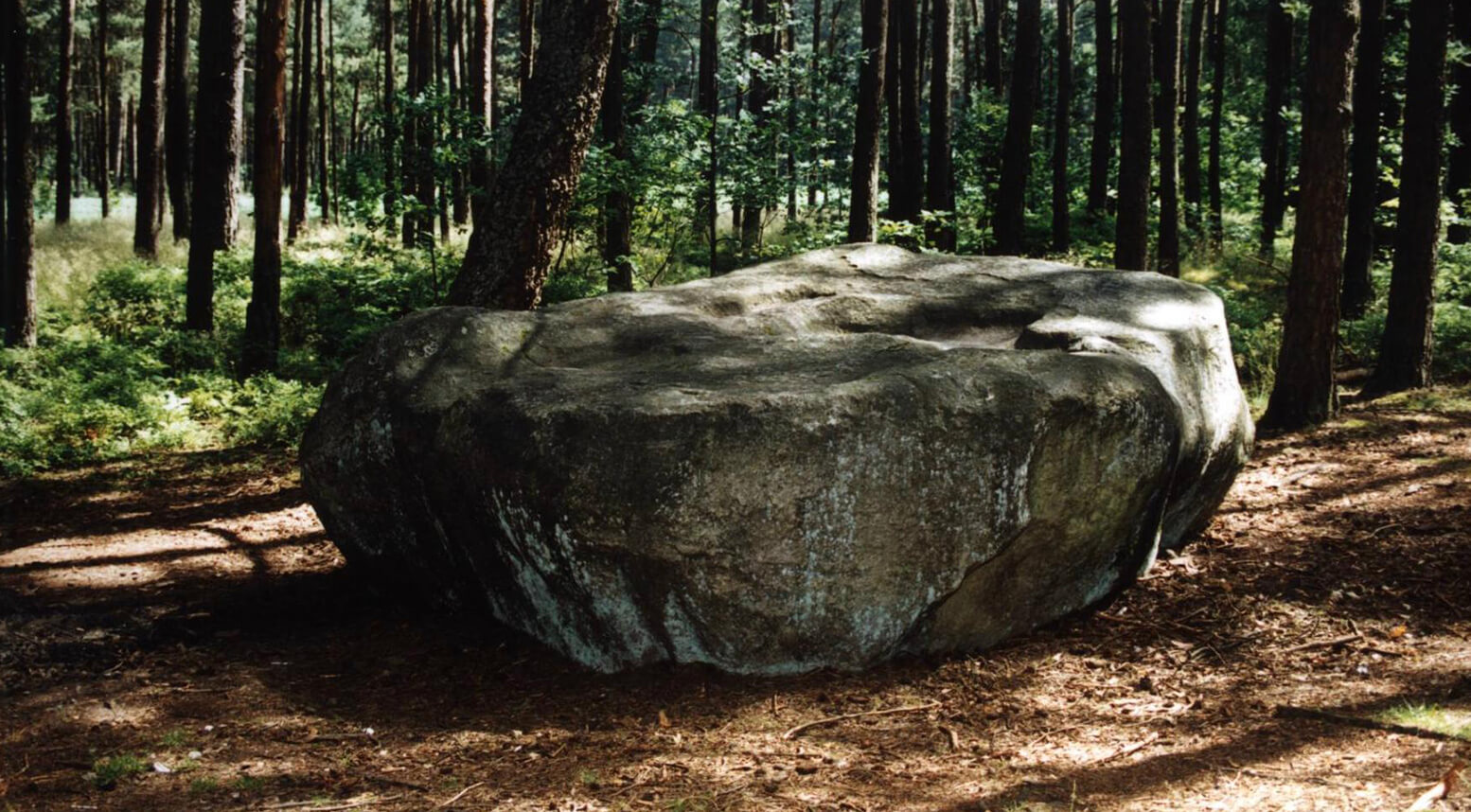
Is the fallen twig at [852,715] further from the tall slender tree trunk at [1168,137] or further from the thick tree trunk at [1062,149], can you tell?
the thick tree trunk at [1062,149]

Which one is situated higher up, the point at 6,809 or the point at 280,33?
the point at 280,33

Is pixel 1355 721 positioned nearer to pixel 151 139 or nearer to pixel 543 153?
pixel 543 153

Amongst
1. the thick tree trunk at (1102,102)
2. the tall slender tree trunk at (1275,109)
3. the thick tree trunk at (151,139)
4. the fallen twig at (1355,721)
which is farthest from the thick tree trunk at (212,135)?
the tall slender tree trunk at (1275,109)

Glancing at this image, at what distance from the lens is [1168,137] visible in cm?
1614

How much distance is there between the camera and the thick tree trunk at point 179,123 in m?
19.4

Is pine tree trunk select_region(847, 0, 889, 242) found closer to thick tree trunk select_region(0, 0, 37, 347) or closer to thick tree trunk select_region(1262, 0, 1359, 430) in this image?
thick tree trunk select_region(1262, 0, 1359, 430)

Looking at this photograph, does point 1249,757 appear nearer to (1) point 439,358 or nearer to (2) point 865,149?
(1) point 439,358

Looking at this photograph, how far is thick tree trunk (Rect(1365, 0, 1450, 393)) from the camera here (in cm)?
985

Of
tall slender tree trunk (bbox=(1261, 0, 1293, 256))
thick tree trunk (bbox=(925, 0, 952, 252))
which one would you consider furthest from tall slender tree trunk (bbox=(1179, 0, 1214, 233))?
thick tree trunk (bbox=(925, 0, 952, 252))

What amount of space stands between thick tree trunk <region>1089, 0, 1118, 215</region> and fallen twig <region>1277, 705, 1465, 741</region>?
17676 mm

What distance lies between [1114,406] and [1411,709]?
5.67 feet

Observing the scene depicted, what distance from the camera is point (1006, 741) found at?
14.2 feet

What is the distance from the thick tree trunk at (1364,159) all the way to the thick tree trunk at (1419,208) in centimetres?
186

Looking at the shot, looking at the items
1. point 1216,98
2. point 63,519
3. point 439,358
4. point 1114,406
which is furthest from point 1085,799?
point 1216,98
